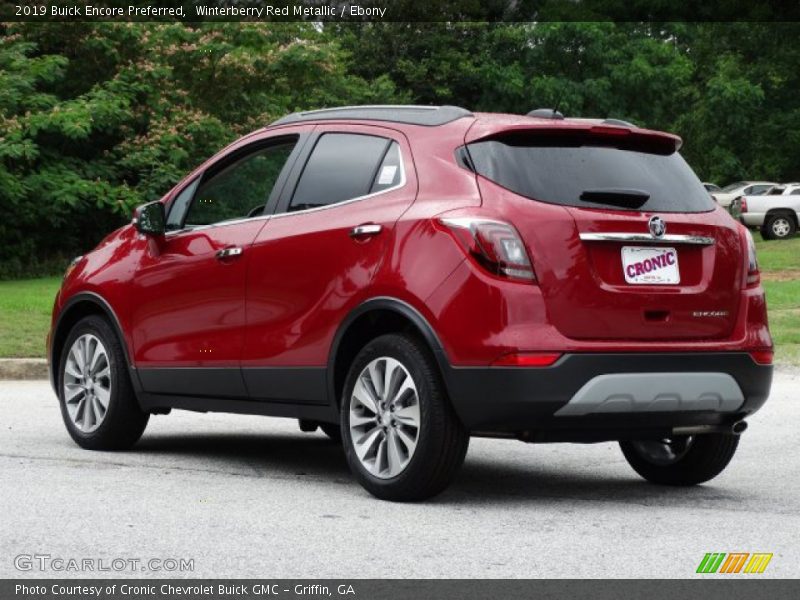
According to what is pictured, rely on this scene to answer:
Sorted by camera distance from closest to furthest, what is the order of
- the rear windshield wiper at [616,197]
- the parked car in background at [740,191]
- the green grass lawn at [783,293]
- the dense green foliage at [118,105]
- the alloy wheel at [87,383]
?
1. the rear windshield wiper at [616,197]
2. the alloy wheel at [87,383]
3. the green grass lawn at [783,293]
4. the dense green foliage at [118,105]
5. the parked car in background at [740,191]

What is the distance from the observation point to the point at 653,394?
680 centimetres

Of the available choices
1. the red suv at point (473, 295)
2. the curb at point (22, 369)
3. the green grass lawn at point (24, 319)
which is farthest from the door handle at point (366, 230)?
the green grass lawn at point (24, 319)

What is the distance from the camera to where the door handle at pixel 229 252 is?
8.06 meters

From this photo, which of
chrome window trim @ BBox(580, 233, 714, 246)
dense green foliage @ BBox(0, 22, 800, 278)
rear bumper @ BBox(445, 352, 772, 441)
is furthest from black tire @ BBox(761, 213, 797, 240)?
rear bumper @ BBox(445, 352, 772, 441)

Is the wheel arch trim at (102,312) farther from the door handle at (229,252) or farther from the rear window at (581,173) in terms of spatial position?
the rear window at (581,173)

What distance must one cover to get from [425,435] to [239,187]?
7.80 ft

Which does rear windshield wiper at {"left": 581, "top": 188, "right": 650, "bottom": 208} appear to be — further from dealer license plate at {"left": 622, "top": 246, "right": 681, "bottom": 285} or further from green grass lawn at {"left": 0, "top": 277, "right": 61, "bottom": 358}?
green grass lawn at {"left": 0, "top": 277, "right": 61, "bottom": 358}

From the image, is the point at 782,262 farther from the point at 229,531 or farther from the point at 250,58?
the point at 229,531

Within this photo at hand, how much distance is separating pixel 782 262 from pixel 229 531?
2745cm

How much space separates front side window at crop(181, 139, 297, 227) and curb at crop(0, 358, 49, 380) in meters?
5.82

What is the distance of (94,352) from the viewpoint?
359 inches

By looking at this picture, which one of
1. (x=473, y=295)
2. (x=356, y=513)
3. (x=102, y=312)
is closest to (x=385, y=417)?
(x=356, y=513)

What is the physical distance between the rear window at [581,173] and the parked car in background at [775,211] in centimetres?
3897
